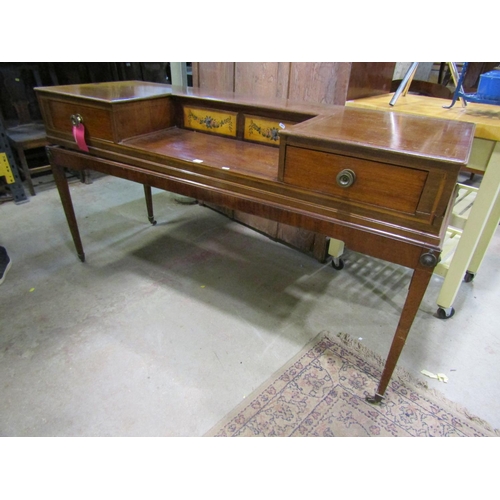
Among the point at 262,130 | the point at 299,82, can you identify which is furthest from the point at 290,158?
the point at 299,82

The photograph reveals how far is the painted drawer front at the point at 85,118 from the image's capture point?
1.44 meters

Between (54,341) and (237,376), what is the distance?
0.81 m

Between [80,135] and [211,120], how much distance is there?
1.86ft

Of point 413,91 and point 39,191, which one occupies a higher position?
point 413,91

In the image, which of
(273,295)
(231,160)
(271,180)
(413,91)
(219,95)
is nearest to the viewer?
(271,180)

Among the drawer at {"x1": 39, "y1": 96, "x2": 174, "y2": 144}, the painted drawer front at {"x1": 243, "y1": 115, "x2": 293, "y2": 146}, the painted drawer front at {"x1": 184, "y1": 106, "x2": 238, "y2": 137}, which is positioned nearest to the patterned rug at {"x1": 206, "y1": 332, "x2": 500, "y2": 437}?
the painted drawer front at {"x1": 243, "y1": 115, "x2": 293, "y2": 146}

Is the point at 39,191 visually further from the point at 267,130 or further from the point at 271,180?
the point at 271,180

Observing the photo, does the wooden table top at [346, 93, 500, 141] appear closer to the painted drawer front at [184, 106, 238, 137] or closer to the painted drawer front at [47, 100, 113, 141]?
the painted drawer front at [184, 106, 238, 137]

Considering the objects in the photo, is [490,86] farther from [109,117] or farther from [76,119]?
[76,119]

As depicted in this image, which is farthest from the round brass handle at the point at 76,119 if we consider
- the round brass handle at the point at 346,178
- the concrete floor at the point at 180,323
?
the round brass handle at the point at 346,178

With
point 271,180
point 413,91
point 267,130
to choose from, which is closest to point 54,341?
point 271,180

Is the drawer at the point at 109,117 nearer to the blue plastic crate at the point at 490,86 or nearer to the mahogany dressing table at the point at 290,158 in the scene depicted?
the mahogany dressing table at the point at 290,158

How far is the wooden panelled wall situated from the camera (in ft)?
5.55
